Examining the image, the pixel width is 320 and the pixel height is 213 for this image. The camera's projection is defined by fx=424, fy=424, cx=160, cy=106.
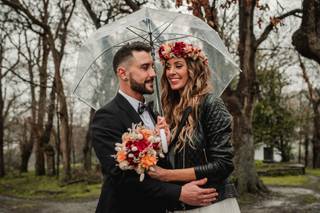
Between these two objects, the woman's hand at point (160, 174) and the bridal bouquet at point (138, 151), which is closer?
the bridal bouquet at point (138, 151)

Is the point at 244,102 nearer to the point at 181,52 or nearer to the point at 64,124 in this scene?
the point at 64,124

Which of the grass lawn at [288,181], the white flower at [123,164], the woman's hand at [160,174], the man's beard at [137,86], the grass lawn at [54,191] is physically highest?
the man's beard at [137,86]

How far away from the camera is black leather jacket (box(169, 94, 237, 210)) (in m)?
3.13

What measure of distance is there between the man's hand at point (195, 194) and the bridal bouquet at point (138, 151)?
14.5 inches

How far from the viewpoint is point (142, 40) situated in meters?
4.44

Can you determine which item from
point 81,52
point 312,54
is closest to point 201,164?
point 81,52

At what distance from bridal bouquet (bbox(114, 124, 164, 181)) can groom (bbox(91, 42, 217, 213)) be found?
190 mm

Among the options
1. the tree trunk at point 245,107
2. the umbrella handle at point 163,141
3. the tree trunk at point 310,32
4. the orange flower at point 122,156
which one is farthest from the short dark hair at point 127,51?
the tree trunk at point 245,107

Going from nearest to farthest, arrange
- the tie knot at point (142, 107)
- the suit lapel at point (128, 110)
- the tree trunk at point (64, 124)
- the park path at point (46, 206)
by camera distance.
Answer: the suit lapel at point (128, 110), the tie knot at point (142, 107), the park path at point (46, 206), the tree trunk at point (64, 124)

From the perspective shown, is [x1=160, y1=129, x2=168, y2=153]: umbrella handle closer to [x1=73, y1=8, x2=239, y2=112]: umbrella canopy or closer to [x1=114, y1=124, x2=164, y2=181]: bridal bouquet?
[x1=114, y1=124, x2=164, y2=181]: bridal bouquet

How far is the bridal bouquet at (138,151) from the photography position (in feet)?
9.46

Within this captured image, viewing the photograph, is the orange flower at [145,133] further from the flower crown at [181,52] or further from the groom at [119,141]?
the flower crown at [181,52]

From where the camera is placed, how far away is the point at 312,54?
10.2m

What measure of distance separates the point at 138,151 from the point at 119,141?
34 centimetres
